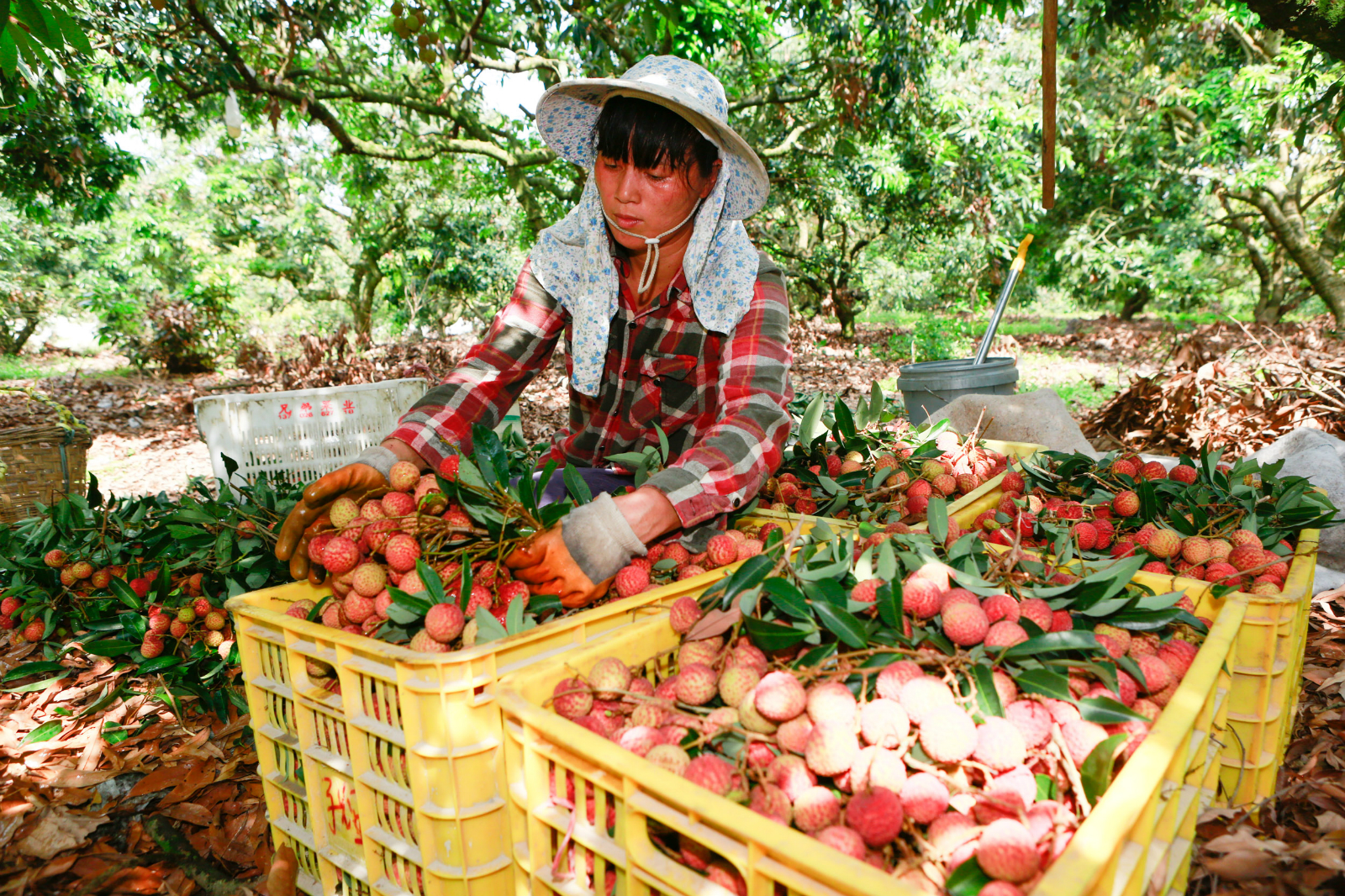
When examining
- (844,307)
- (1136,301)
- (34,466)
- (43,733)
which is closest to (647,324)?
(43,733)

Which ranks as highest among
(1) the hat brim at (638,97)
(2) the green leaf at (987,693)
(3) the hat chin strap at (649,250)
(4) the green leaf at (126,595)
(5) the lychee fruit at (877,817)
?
(1) the hat brim at (638,97)

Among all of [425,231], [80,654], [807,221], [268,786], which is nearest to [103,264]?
[425,231]

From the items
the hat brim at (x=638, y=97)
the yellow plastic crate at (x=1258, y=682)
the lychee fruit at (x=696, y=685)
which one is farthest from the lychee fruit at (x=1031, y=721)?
the hat brim at (x=638, y=97)

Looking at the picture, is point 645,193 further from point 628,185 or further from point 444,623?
point 444,623

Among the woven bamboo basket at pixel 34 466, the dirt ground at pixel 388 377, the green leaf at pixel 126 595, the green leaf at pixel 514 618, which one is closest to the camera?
the green leaf at pixel 514 618

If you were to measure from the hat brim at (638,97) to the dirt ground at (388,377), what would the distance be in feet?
11.8

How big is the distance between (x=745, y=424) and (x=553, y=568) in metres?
0.52

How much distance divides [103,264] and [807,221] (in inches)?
600

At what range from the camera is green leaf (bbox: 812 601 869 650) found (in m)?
0.93

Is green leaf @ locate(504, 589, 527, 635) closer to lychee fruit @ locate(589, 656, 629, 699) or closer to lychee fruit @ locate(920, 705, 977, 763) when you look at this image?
lychee fruit @ locate(589, 656, 629, 699)

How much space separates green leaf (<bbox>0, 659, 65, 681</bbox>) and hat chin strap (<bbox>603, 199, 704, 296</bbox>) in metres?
1.74

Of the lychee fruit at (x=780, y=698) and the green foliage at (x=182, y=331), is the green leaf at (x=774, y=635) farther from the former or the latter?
the green foliage at (x=182, y=331)

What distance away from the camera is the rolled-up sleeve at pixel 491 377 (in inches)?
64.3

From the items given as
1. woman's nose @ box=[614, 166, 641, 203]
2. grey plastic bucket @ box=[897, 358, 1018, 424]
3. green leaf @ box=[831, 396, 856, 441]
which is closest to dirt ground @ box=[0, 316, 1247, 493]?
grey plastic bucket @ box=[897, 358, 1018, 424]
